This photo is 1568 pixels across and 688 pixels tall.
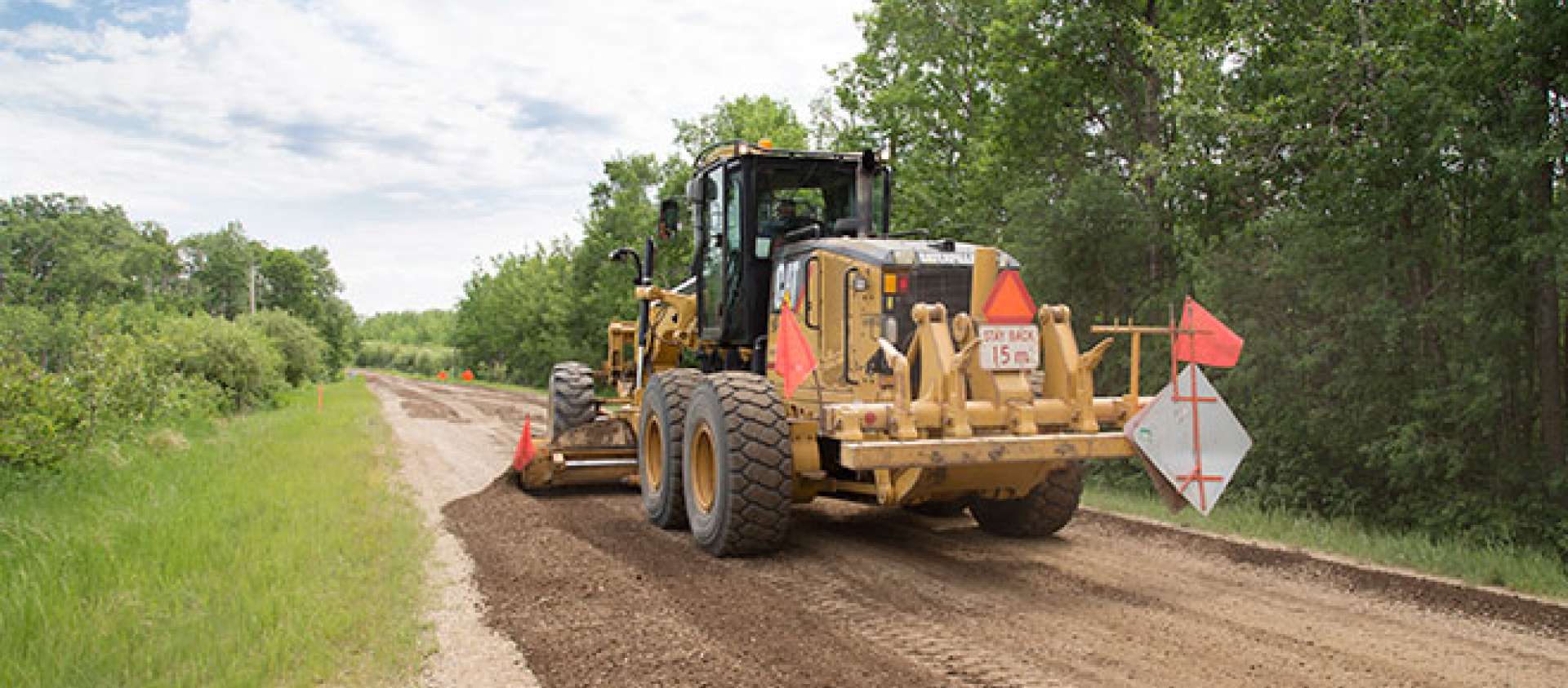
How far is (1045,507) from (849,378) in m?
1.90

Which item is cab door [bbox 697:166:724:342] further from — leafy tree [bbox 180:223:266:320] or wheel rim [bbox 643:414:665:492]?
leafy tree [bbox 180:223:266:320]

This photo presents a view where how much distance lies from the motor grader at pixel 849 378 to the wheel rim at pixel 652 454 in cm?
1

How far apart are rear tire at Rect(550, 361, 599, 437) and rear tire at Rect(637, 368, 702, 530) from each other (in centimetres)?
301

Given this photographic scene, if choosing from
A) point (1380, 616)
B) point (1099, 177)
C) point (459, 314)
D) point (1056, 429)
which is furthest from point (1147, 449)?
point (459, 314)

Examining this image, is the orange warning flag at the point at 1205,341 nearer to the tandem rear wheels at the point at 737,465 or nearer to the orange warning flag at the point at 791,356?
the orange warning flag at the point at 791,356

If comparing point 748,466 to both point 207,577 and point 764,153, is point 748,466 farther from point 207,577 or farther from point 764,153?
point 207,577

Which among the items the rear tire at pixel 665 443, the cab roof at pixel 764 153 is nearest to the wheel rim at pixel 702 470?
the rear tire at pixel 665 443

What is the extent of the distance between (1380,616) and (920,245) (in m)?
3.67

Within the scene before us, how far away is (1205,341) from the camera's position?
228 inches

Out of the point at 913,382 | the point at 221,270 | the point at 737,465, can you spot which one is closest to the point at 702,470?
the point at 737,465

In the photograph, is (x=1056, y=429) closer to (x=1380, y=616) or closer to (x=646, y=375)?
(x=1380, y=616)

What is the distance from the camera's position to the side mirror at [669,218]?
895cm

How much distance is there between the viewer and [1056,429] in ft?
19.5

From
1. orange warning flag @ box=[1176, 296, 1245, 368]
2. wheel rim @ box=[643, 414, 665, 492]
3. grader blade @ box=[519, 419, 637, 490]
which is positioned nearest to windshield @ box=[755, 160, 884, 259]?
wheel rim @ box=[643, 414, 665, 492]
